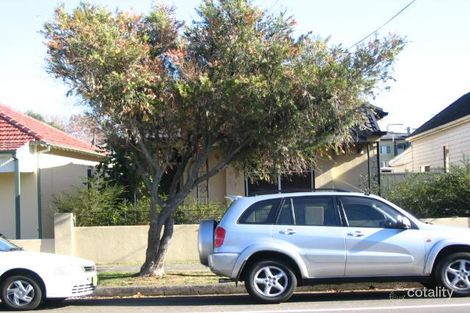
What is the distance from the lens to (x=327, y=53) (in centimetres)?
1147

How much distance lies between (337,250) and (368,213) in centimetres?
77

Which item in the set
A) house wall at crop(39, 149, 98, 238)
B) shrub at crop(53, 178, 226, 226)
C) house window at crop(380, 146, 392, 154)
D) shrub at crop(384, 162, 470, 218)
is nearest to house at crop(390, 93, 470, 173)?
shrub at crop(384, 162, 470, 218)

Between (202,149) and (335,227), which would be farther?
(202,149)

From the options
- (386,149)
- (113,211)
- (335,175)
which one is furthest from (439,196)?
(386,149)

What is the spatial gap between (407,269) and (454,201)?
678 cm

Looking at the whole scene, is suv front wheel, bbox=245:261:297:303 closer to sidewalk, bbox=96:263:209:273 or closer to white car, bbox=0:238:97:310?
white car, bbox=0:238:97:310

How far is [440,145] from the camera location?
27703mm

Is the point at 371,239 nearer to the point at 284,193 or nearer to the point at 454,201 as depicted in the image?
the point at 284,193

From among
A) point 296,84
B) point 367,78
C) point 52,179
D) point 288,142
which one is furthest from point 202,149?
point 52,179

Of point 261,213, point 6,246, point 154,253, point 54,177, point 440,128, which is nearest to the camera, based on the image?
point 261,213

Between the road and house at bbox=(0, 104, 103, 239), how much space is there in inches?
275

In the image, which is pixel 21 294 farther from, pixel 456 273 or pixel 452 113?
pixel 452 113

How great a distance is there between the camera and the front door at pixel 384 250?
30.6 ft

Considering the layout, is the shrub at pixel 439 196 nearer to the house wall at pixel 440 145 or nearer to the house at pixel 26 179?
the house wall at pixel 440 145
